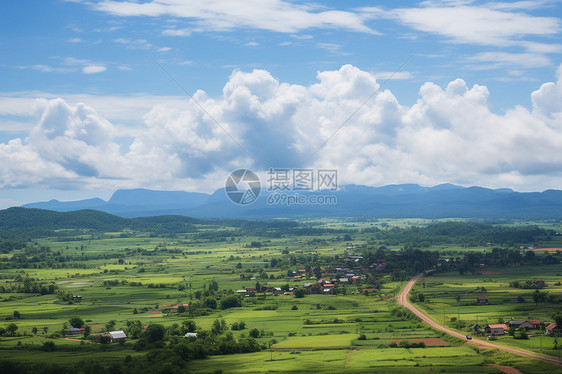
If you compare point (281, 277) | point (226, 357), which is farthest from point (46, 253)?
point (226, 357)

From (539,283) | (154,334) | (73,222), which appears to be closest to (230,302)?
(154,334)

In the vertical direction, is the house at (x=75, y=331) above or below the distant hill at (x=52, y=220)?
below

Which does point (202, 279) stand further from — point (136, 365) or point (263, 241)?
point (263, 241)

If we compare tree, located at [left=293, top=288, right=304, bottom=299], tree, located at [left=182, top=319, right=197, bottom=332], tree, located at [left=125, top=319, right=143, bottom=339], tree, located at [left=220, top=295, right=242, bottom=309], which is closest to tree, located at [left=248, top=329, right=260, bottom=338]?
tree, located at [left=182, top=319, right=197, bottom=332]

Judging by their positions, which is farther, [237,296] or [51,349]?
[237,296]

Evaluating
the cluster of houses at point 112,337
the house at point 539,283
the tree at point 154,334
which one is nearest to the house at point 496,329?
the house at point 539,283

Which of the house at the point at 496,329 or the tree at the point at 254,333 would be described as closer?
the house at the point at 496,329

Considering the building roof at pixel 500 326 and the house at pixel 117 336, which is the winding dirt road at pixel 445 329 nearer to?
the building roof at pixel 500 326
